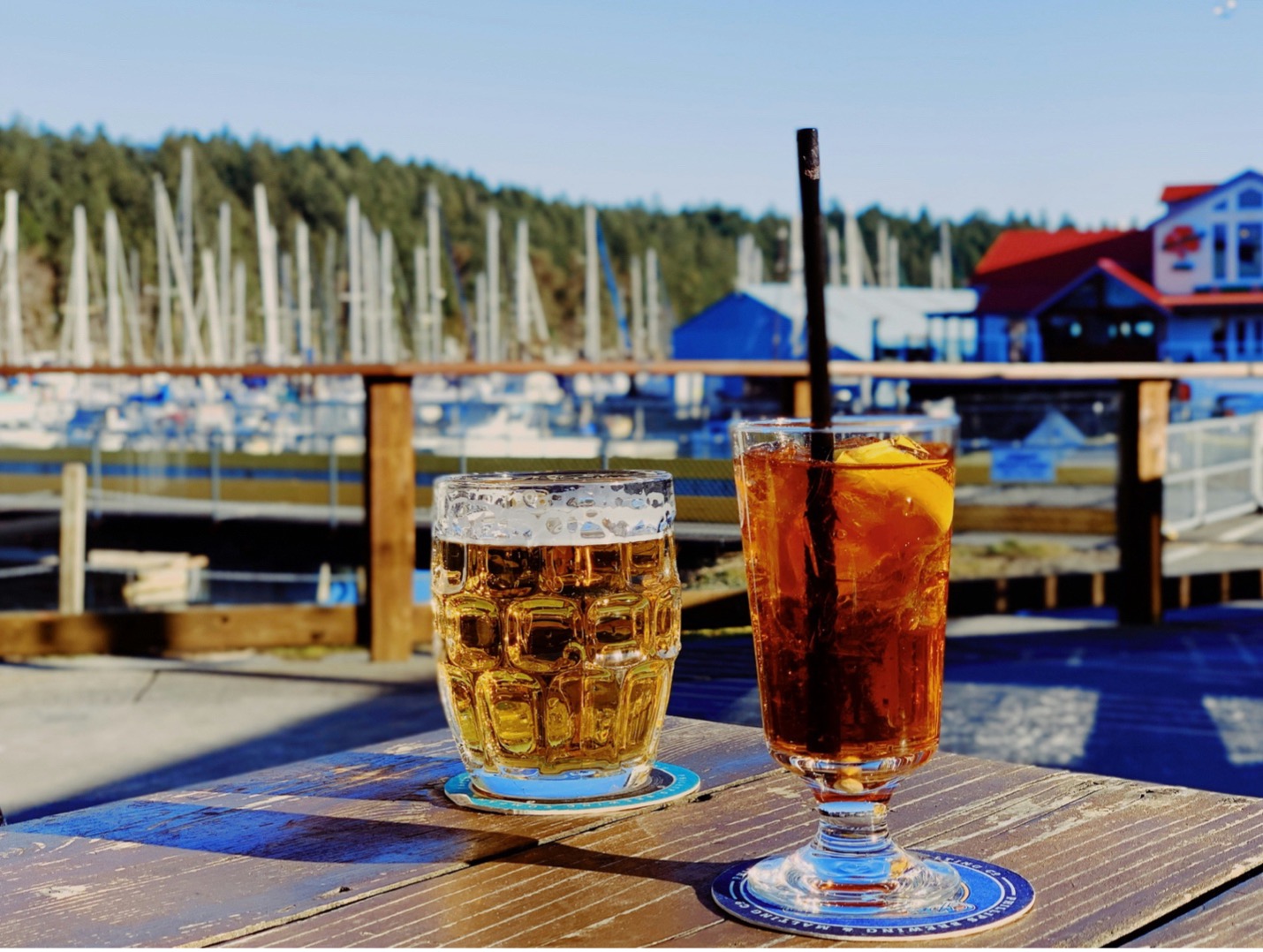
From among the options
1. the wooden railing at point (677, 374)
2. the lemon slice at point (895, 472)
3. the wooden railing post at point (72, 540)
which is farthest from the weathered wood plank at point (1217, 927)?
the wooden railing post at point (72, 540)

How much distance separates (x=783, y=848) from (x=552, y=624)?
203 millimetres

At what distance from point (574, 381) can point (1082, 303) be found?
45.1 ft

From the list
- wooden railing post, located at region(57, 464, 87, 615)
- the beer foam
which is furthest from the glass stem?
wooden railing post, located at region(57, 464, 87, 615)

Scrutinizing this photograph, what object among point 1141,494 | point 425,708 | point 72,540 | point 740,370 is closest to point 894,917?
point 425,708

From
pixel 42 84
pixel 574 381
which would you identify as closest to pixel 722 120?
pixel 574 381

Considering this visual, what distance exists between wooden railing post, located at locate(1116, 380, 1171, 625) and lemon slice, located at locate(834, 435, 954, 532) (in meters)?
4.31

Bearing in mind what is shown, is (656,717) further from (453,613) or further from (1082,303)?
(1082,303)

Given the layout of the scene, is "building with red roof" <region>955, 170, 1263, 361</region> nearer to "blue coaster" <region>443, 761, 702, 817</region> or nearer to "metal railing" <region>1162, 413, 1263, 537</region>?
"metal railing" <region>1162, 413, 1263, 537</region>

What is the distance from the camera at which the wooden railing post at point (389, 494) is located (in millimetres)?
4402

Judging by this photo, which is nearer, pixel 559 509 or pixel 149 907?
pixel 149 907

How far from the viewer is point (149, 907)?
28.5 inches

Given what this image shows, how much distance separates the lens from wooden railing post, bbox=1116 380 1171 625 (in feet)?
15.8

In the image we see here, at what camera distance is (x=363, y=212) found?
69938mm

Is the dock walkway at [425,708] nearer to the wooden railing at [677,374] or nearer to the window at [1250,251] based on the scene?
the wooden railing at [677,374]
